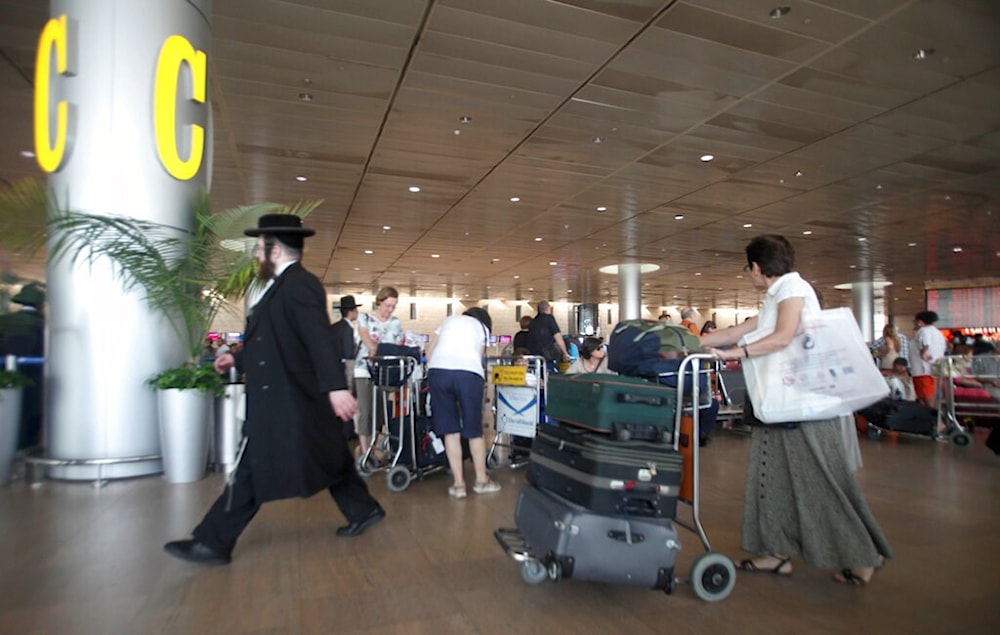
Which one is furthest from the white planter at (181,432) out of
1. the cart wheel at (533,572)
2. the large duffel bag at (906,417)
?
the large duffel bag at (906,417)

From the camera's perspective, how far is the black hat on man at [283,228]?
3.14m

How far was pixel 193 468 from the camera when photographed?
477 cm

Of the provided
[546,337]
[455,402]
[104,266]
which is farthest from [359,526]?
[546,337]

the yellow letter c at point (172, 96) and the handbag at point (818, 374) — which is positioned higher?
the yellow letter c at point (172, 96)

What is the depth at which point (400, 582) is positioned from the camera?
2777 mm

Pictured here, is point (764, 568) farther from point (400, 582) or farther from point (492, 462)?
point (492, 462)

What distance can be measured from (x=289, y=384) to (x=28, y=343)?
4.36 metres

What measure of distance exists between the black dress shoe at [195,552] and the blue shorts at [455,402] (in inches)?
72.8

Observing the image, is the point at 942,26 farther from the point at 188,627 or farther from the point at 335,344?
the point at 188,627

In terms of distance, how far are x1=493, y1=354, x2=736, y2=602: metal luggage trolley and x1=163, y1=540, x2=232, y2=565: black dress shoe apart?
4.48ft

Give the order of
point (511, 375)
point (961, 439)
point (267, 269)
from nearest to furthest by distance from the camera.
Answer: point (267, 269)
point (511, 375)
point (961, 439)

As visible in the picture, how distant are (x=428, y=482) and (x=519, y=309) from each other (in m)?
36.3

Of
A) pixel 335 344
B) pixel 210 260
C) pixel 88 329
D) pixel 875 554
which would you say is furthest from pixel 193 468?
pixel 875 554

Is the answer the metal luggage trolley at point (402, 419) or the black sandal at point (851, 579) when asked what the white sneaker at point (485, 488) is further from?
the black sandal at point (851, 579)
